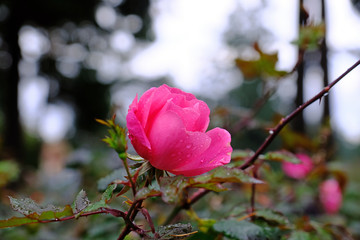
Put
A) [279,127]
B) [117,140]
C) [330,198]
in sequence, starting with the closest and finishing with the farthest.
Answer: [117,140] < [279,127] < [330,198]

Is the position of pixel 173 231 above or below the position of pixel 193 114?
below

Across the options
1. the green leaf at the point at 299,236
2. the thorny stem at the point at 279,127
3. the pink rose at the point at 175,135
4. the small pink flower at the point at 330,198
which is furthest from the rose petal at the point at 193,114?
the small pink flower at the point at 330,198

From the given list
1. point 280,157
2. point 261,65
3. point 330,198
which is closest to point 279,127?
point 280,157

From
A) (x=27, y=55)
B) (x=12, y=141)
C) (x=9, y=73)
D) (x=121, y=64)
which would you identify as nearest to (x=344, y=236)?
(x=12, y=141)

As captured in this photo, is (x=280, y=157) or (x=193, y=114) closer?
(x=193, y=114)

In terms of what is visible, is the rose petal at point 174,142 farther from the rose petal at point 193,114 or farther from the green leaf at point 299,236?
the green leaf at point 299,236

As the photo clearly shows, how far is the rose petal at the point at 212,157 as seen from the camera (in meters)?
0.28

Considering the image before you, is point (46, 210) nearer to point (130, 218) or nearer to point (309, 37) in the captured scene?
point (130, 218)

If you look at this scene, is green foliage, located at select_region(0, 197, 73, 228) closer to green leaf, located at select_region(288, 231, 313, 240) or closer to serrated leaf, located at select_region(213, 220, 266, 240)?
serrated leaf, located at select_region(213, 220, 266, 240)

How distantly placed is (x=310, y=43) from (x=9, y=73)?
5.88 meters

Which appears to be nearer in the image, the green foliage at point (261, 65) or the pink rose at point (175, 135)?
the pink rose at point (175, 135)

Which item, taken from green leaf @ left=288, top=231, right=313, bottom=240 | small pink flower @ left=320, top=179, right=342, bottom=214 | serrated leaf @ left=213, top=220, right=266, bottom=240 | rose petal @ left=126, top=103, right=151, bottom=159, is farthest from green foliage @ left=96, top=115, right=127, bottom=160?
small pink flower @ left=320, top=179, right=342, bottom=214

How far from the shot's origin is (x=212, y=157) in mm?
287

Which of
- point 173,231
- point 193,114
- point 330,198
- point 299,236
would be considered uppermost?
point 193,114
